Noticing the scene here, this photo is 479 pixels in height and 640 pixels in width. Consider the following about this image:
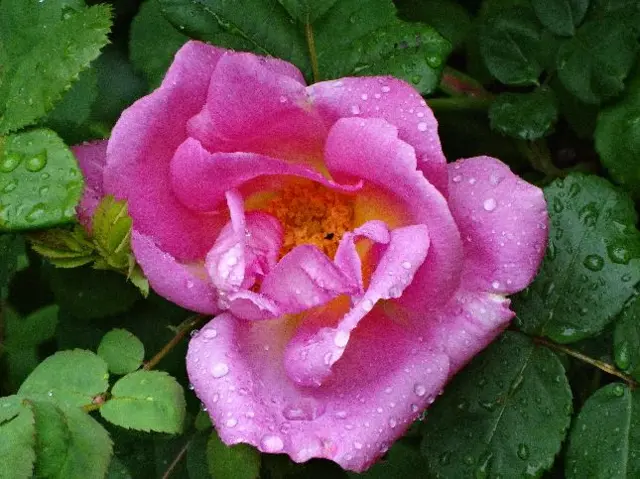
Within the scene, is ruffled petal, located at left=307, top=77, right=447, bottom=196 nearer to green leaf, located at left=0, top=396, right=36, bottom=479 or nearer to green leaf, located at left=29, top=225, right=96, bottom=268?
green leaf, located at left=29, top=225, right=96, bottom=268

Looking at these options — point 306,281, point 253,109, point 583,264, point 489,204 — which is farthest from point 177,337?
point 583,264

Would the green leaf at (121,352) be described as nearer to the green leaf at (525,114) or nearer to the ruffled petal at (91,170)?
the ruffled petal at (91,170)

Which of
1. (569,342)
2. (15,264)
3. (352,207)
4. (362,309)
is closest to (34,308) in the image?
(15,264)

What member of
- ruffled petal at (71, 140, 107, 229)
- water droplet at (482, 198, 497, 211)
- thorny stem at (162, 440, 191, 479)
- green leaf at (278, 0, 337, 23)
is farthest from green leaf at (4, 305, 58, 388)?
water droplet at (482, 198, 497, 211)

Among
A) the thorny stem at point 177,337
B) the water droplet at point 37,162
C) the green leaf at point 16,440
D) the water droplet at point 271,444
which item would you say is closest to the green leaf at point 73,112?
the water droplet at point 37,162

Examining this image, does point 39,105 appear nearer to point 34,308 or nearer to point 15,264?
point 15,264
